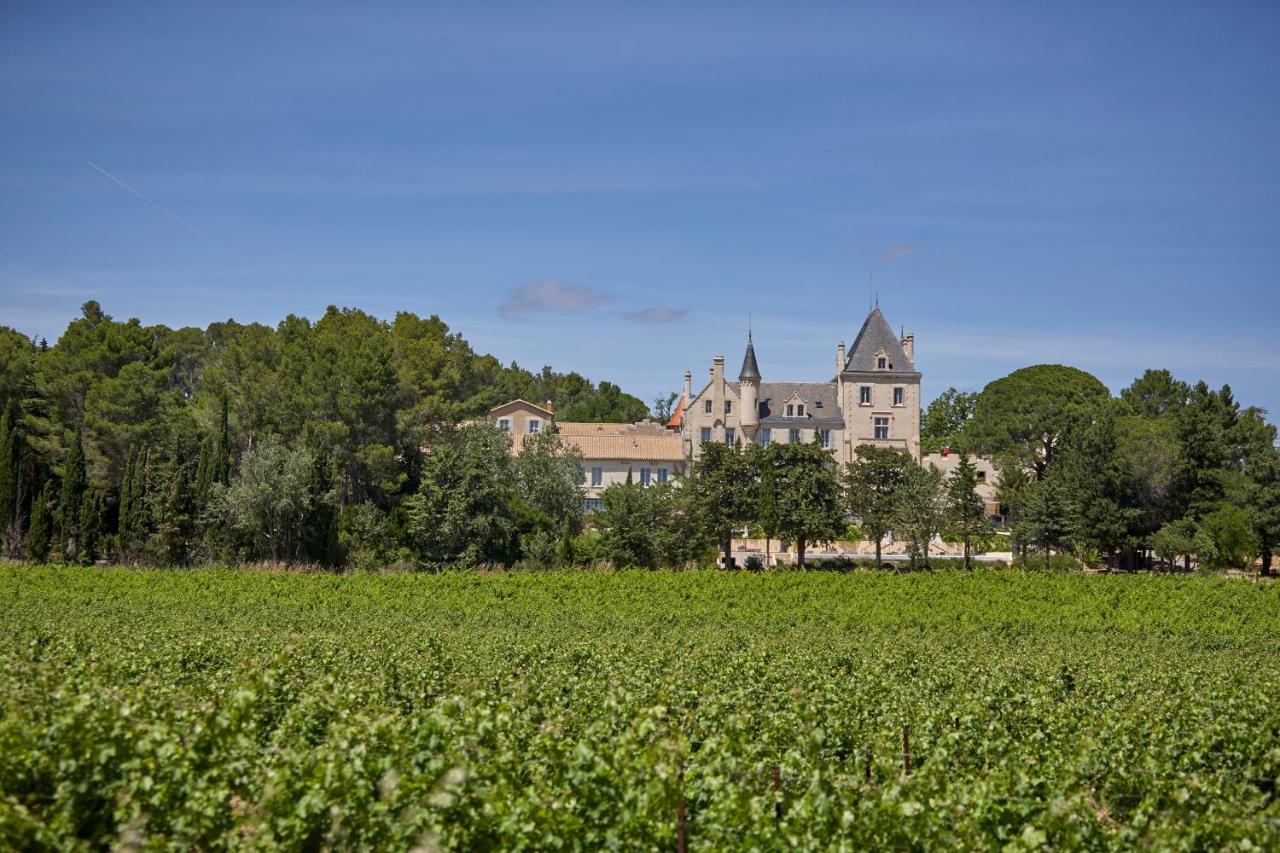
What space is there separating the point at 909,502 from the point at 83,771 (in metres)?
46.4

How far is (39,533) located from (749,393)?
4240 centimetres

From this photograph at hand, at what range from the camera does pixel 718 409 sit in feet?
245

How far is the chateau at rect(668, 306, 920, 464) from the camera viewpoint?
70.6 m

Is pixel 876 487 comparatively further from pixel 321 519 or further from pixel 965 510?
pixel 321 519

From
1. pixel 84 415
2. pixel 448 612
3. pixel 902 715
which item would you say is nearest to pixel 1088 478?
pixel 448 612

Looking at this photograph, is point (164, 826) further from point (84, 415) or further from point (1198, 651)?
point (84, 415)

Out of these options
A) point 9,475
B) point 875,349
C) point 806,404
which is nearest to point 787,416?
point 806,404

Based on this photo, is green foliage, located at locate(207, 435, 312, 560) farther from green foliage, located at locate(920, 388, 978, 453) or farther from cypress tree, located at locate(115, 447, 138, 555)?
green foliage, located at locate(920, 388, 978, 453)

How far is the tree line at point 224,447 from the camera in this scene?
47.5m

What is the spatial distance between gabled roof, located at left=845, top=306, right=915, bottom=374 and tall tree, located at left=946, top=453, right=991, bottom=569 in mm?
17660

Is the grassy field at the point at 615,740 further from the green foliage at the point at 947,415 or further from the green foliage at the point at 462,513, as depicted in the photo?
the green foliage at the point at 947,415

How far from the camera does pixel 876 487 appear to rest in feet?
176

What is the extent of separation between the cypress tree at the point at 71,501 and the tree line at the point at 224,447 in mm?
61

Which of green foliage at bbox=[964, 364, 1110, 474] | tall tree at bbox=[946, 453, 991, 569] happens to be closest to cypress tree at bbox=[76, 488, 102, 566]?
tall tree at bbox=[946, 453, 991, 569]
